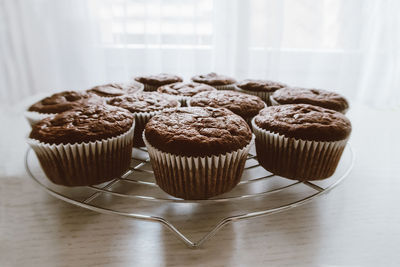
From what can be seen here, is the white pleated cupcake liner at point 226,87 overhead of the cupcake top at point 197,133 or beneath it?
beneath

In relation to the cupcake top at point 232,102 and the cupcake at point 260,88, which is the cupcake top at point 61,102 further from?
the cupcake at point 260,88

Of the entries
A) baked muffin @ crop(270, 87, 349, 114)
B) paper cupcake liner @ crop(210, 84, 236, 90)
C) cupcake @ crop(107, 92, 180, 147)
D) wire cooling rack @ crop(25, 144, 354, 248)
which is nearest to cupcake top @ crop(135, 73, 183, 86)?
paper cupcake liner @ crop(210, 84, 236, 90)

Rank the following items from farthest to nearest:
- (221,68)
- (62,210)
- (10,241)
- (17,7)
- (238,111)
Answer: (221,68)
(17,7)
(238,111)
(62,210)
(10,241)

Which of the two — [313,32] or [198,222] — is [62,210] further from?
[313,32]

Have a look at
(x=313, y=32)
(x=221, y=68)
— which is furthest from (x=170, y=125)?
(x=313, y=32)

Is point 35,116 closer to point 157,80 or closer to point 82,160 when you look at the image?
point 82,160

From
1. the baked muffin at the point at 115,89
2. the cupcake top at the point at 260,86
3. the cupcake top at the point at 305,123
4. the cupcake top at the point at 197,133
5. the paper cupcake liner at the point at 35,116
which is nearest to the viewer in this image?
the cupcake top at the point at 197,133

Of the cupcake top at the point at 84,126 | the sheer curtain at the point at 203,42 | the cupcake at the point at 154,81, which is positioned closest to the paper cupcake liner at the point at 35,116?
the cupcake top at the point at 84,126
